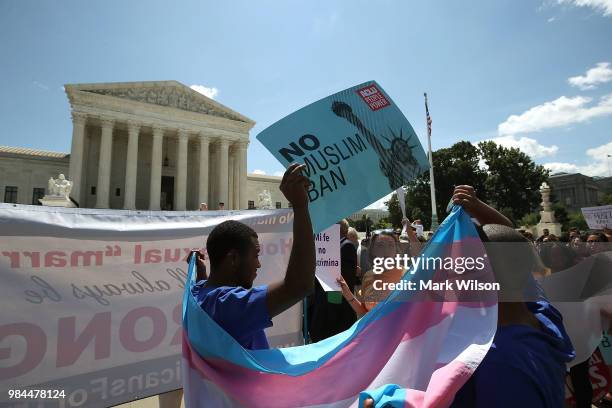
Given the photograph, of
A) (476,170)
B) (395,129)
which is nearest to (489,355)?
(395,129)

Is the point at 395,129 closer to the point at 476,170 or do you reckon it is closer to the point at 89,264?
the point at 89,264

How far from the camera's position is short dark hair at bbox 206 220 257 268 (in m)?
1.65

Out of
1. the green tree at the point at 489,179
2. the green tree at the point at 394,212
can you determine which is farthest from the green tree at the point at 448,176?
the green tree at the point at 394,212

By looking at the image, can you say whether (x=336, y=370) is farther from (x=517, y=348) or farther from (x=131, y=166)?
(x=131, y=166)

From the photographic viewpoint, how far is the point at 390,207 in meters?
54.2

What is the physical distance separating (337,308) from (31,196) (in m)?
41.7

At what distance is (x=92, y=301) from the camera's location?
8.93ft

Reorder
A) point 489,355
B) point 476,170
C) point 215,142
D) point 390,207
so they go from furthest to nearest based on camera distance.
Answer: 1. point 390,207
2. point 476,170
3. point 215,142
4. point 489,355

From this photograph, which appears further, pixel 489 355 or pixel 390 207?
pixel 390 207

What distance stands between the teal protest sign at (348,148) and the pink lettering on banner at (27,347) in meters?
2.16

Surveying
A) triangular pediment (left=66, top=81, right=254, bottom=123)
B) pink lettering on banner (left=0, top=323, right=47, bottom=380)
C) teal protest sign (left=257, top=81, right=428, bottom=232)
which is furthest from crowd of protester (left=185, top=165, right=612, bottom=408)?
triangular pediment (left=66, top=81, right=254, bottom=123)

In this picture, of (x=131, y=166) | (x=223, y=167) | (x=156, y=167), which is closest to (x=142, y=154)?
(x=156, y=167)

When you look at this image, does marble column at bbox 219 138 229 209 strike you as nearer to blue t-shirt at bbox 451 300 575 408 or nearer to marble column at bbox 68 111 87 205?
marble column at bbox 68 111 87 205

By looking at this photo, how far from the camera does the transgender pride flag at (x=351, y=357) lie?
1.41m
